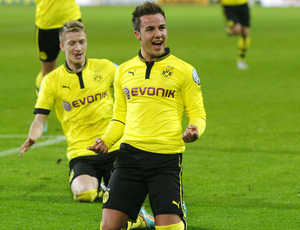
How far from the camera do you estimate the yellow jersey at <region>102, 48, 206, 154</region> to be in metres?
3.83

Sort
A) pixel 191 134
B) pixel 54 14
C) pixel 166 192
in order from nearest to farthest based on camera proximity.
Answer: pixel 191 134
pixel 166 192
pixel 54 14

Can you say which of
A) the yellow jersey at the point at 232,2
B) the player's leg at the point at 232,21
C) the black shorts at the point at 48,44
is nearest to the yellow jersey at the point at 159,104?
the black shorts at the point at 48,44

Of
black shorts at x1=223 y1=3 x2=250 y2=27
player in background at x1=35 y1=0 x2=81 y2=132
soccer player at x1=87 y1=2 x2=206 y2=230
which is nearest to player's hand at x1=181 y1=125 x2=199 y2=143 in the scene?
soccer player at x1=87 y1=2 x2=206 y2=230

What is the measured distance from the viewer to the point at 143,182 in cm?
384

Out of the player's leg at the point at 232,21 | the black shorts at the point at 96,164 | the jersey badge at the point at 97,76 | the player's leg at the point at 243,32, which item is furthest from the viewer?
the player's leg at the point at 243,32

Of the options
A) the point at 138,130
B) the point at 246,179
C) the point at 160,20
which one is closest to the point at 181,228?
the point at 138,130

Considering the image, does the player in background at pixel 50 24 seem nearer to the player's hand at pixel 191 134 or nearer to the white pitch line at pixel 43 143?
the white pitch line at pixel 43 143

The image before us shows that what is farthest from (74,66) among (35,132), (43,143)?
(43,143)

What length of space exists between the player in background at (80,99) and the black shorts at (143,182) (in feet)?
4.21

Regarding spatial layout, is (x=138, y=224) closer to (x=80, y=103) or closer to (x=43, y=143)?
(x=80, y=103)

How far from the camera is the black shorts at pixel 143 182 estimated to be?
3707 mm

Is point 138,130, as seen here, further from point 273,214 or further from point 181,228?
point 273,214

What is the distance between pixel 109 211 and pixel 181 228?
20.3 inches

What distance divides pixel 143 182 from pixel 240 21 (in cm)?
1072
